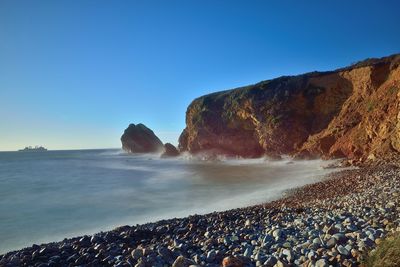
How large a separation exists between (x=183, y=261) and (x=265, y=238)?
1811 mm

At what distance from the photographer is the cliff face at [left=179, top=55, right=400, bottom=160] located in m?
27.8

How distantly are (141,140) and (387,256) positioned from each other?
10392 centimetres

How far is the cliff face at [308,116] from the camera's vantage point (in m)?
27.8

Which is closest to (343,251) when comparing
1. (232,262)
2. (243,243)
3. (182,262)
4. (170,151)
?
(232,262)

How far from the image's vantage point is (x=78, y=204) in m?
20.2

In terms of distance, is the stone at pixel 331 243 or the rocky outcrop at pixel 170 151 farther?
the rocky outcrop at pixel 170 151

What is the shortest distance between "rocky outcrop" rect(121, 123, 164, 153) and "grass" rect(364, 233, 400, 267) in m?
99.7

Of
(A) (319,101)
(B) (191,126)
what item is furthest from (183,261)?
(B) (191,126)

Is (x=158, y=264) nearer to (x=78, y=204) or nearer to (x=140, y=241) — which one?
(x=140, y=241)

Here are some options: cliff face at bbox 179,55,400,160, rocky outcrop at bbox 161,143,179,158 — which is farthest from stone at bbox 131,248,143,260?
rocky outcrop at bbox 161,143,179,158

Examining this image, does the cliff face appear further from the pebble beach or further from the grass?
the grass

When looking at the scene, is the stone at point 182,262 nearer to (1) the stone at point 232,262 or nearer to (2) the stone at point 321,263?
(1) the stone at point 232,262

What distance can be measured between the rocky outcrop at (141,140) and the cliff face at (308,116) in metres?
37.3

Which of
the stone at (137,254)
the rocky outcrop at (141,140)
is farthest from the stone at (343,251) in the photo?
the rocky outcrop at (141,140)
